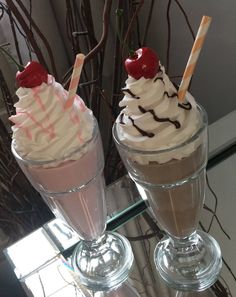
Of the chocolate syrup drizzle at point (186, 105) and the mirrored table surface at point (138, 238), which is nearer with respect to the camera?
the chocolate syrup drizzle at point (186, 105)

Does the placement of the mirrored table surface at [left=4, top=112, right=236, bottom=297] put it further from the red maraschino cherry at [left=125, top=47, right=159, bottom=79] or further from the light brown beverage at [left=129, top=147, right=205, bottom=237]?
the red maraschino cherry at [left=125, top=47, right=159, bottom=79]

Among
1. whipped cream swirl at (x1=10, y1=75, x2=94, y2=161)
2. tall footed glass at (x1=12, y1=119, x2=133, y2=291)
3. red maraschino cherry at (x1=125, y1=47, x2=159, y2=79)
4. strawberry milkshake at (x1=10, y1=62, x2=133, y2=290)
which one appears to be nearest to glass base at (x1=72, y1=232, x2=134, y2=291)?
tall footed glass at (x1=12, y1=119, x2=133, y2=291)

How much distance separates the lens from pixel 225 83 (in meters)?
1.21

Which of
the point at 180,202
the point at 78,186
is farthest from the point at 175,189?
the point at 78,186

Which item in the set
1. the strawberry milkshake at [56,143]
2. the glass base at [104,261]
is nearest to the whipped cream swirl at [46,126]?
the strawberry milkshake at [56,143]

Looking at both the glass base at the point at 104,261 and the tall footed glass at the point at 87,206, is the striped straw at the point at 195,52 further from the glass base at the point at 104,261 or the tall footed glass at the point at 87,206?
the glass base at the point at 104,261

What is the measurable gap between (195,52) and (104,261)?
0.40m

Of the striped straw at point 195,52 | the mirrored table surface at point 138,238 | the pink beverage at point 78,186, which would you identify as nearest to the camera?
the striped straw at point 195,52

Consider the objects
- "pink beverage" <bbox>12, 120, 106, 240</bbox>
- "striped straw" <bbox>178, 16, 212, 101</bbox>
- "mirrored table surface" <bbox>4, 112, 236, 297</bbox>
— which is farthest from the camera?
"mirrored table surface" <bbox>4, 112, 236, 297</bbox>

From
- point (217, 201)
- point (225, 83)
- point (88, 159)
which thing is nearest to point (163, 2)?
point (225, 83)

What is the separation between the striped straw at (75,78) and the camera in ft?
2.06

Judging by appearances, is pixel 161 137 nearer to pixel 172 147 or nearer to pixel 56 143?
pixel 172 147

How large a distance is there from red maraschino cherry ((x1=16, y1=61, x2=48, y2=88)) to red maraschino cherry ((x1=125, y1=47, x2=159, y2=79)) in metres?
0.12

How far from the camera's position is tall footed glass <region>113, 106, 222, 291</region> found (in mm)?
633
